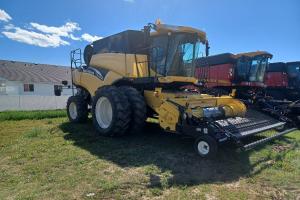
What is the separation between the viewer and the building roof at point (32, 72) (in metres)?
32.6

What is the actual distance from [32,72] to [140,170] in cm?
3401

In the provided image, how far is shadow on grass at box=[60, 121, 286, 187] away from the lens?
5301mm

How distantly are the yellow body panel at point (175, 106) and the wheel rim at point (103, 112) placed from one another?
4.46 ft

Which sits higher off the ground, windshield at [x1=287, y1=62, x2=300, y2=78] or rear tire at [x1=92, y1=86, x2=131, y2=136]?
windshield at [x1=287, y1=62, x2=300, y2=78]

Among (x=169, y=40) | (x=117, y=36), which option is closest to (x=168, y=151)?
(x=169, y=40)

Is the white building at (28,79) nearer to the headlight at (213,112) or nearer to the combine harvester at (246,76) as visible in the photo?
the combine harvester at (246,76)

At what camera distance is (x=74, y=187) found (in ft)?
15.5

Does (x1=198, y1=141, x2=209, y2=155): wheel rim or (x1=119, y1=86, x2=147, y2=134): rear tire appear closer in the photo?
(x1=198, y1=141, x2=209, y2=155): wheel rim

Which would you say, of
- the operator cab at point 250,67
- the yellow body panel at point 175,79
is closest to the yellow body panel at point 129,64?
the yellow body panel at point 175,79

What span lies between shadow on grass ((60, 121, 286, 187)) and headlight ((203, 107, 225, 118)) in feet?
2.90

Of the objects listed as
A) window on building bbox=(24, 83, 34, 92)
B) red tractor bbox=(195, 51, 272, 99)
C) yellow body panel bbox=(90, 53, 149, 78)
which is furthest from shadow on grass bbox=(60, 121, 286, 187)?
window on building bbox=(24, 83, 34, 92)

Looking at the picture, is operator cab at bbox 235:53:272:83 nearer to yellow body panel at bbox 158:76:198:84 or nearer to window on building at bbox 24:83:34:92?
yellow body panel at bbox 158:76:198:84

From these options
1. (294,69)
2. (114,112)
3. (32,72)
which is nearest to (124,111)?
(114,112)

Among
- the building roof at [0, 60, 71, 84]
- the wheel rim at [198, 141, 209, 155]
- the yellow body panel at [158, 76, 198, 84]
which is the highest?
the building roof at [0, 60, 71, 84]
